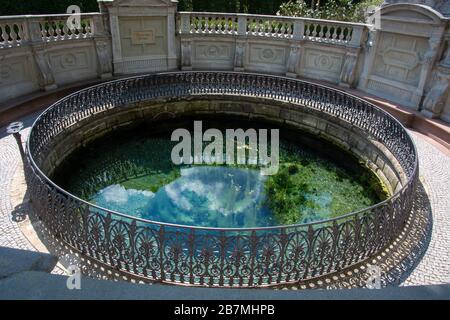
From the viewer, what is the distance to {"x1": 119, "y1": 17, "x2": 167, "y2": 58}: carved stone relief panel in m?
11.5

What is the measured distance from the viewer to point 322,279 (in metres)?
4.99

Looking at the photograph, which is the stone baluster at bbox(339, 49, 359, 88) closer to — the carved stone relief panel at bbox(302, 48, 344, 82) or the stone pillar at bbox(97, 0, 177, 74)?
the carved stone relief panel at bbox(302, 48, 344, 82)

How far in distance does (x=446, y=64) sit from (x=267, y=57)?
526 centimetres

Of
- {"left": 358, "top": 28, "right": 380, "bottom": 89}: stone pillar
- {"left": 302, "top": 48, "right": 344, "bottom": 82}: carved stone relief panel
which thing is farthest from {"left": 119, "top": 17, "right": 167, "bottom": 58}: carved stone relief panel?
{"left": 358, "top": 28, "right": 380, "bottom": 89}: stone pillar

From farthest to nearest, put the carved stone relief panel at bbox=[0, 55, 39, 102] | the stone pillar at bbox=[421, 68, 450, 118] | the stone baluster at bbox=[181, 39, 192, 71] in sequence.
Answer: the stone baluster at bbox=[181, 39, 192, 71] < the carved stone relief panel at bbox=[0, 55, 39, 102] < the stone pillar at bbox=[421, 68, 450, 118]

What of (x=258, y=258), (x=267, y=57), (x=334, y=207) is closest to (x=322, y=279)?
(x=258, y=258)

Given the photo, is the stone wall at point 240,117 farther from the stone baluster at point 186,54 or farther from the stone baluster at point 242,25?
the stone baluster at point 242,25

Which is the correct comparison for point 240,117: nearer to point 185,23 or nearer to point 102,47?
point 185,23

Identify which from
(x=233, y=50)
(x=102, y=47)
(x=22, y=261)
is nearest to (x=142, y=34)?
(x=102, y=47)

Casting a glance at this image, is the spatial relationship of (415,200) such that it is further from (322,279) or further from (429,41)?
(429,41)

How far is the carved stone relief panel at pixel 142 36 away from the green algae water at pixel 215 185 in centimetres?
333

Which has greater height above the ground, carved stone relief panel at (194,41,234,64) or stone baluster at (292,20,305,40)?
stone baluster at (292,20,305,40)

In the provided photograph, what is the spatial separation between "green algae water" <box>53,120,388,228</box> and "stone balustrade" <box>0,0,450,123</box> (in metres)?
2.71

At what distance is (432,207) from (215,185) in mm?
4074
